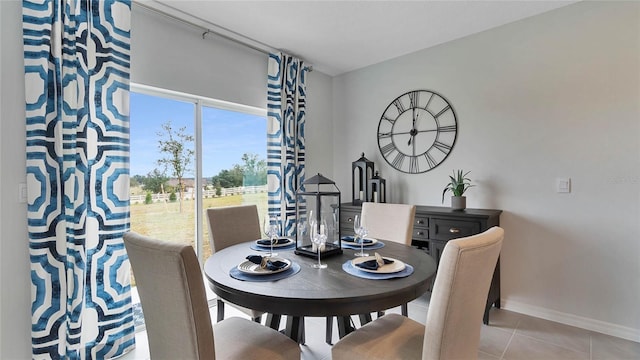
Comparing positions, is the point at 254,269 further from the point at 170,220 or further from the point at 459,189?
the point at 459,189

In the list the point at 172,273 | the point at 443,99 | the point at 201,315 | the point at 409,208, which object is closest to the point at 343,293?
the point at 201,315

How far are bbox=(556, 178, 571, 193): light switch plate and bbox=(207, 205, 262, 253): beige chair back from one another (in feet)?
8.42

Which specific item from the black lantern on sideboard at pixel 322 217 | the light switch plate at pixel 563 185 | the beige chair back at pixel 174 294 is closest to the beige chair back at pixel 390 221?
the black lantern on sideboard at pixel 322 217

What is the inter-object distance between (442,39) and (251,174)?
7.99 feet

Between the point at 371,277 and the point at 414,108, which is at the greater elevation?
the point at 414,108

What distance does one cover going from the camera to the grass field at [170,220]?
2574mm

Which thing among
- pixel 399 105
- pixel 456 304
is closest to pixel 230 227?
pixel 456 304

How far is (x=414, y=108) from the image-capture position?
348 cm

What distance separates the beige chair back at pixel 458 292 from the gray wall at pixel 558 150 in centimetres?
191

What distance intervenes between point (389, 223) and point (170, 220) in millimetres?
1904

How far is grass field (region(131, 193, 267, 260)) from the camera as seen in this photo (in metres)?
2.57

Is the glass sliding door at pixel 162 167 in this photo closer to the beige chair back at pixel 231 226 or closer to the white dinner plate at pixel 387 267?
the beige chair back at pixel 231 226

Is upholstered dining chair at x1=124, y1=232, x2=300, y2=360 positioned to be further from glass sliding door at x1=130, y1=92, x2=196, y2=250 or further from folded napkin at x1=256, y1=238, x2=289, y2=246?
glass sliding door at x1=130, y1=92, x2=196, y2=250

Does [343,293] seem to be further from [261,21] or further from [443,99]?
[443,99]
